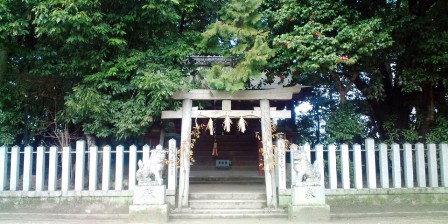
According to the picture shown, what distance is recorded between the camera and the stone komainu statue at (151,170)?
8164 millimetres

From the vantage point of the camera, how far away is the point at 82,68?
9.48 metres

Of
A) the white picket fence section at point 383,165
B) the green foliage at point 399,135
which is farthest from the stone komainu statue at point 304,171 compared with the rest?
the green foliage at point 399,135

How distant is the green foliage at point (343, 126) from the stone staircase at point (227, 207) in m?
2.88

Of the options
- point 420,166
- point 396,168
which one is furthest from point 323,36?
point 420,166

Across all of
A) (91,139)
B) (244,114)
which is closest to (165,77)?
(244,114)

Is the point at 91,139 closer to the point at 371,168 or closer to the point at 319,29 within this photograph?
the point at 319,29

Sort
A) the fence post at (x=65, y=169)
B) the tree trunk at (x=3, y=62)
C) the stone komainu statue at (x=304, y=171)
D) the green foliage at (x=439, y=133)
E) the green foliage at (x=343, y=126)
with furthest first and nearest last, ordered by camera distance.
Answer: the green foliage at (x=439, y=133)
the green foliage at (x=343, y=126)
the tree trunk at (x=3, y=62)
the fence post at (x=65, y=169)
the stone komainu statue at (x=304, y=171)

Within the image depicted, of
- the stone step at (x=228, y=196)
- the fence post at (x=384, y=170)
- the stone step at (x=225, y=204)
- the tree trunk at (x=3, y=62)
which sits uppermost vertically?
the tree trunk at (x=3, y=62)

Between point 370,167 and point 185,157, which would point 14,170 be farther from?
point 370,167

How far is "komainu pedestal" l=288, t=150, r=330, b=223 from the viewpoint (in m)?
8.16

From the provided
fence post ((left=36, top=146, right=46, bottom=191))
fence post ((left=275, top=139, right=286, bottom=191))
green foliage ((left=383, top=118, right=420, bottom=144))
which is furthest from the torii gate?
green foliage ((left=383, top=118, right=420, bottom=144))

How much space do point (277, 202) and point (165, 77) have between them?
423 cm

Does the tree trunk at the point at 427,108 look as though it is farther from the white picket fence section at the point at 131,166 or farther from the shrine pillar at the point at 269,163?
the shrine pillar at the point at 269,163

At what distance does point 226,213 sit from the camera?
868cm
